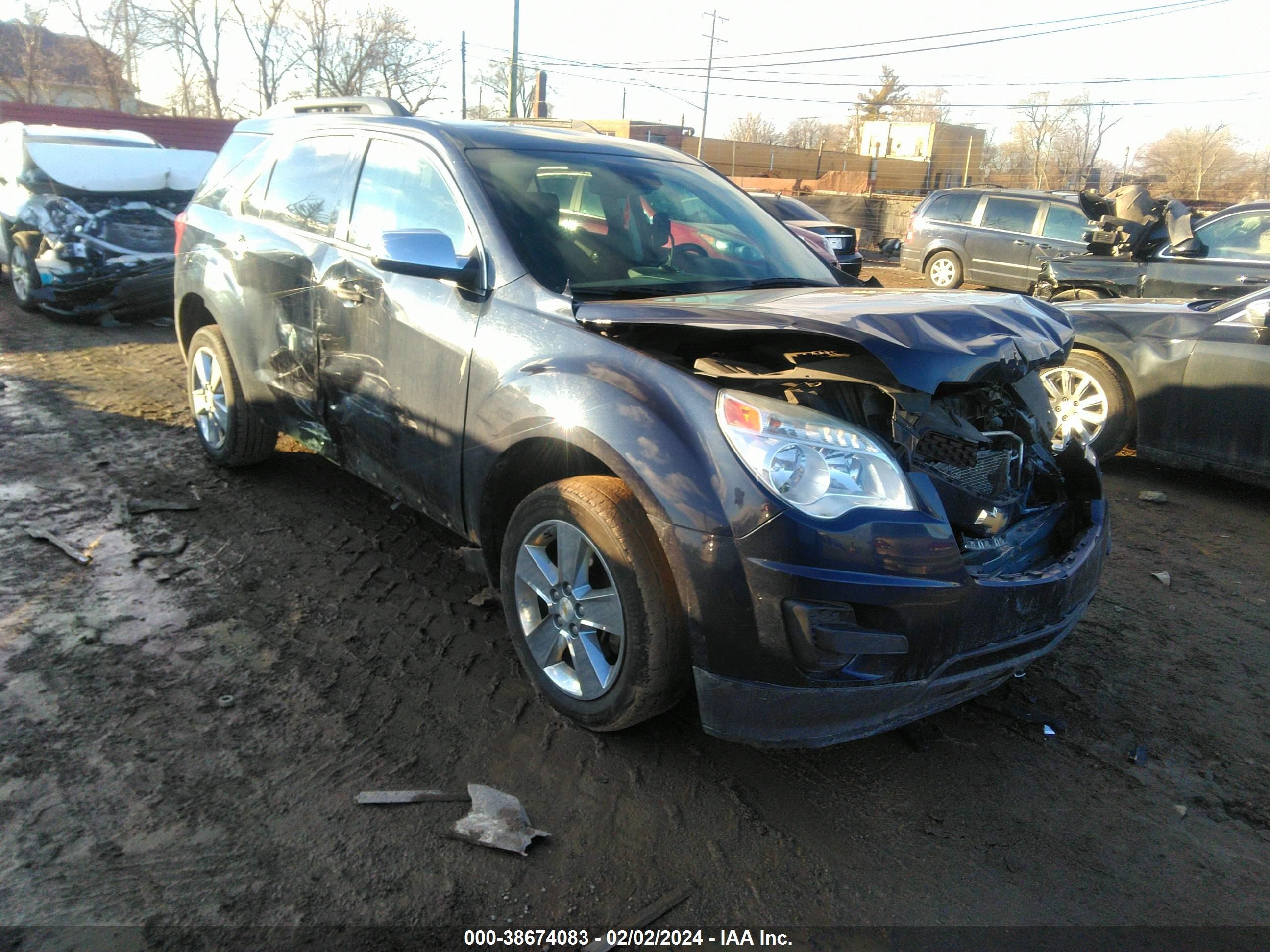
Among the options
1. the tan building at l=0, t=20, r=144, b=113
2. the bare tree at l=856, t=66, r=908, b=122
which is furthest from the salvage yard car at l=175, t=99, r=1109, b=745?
the bare tree at l=856, t=66, r=908, b=122

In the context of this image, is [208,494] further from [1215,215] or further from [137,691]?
[1215,215]

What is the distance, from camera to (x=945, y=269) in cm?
1612

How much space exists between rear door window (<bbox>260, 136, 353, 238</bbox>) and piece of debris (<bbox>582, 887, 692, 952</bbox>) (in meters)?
2.98

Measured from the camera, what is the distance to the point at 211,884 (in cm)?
218

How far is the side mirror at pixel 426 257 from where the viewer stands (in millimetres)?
3006

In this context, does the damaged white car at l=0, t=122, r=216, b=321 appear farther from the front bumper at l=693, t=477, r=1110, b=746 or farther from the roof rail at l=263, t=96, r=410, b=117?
the front bumper at l=693, t=477, r=1110, b=746

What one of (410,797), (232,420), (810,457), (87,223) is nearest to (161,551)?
(232,420)

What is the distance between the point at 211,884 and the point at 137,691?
3.43ft

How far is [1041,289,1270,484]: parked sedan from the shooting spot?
5.11 meters

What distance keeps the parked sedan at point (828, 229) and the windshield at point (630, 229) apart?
39.5ft

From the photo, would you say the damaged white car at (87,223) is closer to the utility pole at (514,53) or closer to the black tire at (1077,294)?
the black tire at (1077,294)

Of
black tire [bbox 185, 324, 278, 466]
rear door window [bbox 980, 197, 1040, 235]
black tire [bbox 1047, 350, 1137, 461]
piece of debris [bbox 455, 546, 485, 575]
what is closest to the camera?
piece of debris [bbox 455, 546, 485, 575]

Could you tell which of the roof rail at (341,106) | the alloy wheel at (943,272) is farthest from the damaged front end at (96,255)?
the alloy wheel at (943,272)

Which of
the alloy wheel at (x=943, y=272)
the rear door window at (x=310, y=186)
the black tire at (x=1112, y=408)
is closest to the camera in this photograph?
the rear door window at (x=310, y=186)
